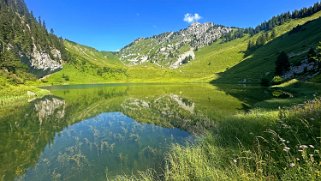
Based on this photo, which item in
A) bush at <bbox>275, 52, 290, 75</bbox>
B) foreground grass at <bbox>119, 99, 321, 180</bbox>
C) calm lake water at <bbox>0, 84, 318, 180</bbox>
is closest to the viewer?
foreground grass at <bbox>119, 99, 321, 180</bbox>

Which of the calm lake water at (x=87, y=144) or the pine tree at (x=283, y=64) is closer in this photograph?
the calm lake water at (x=87, y=144)

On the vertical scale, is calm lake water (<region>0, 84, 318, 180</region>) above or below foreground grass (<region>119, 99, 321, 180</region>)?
below

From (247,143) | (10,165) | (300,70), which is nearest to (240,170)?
(247,143)

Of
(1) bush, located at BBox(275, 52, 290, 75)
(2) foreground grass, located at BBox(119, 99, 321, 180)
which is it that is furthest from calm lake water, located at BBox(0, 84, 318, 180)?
(1) bush, located at BBox(275, 52, 290, 75)

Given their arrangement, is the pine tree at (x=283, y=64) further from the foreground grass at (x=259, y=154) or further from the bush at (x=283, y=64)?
the foreground grass at (x=259, y=154)

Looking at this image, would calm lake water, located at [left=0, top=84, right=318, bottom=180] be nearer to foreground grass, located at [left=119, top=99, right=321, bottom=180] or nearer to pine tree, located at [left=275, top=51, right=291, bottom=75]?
foreground grass, located at [left=119, top=99, right=321, bottom=180]

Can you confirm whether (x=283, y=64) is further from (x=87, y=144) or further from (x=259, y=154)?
(x=259, y=154)

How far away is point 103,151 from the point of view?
2528cm

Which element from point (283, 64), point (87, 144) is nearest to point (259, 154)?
point (87, 144)

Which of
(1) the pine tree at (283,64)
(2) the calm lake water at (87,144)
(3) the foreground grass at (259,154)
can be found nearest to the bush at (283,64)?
(1) the pine tree at (283,64)

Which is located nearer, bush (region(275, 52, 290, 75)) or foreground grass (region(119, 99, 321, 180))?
foreground grass (region(119, 99, 321, 180))

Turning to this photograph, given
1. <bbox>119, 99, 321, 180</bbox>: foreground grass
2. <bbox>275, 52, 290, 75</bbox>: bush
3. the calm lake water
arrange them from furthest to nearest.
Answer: <bbox>275, 52, 290, 75</bbox>: bush
the calm lake water
<bbox>119, 99, 321, 180</bbox>: foreground grass

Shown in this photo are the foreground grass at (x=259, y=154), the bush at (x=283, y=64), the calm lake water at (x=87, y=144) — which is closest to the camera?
the foreground grass at (x=259, y=154)

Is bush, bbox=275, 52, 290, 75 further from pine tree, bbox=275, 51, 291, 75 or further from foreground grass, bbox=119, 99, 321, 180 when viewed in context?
foreground grass, bbox=119, 99, 321, 180
